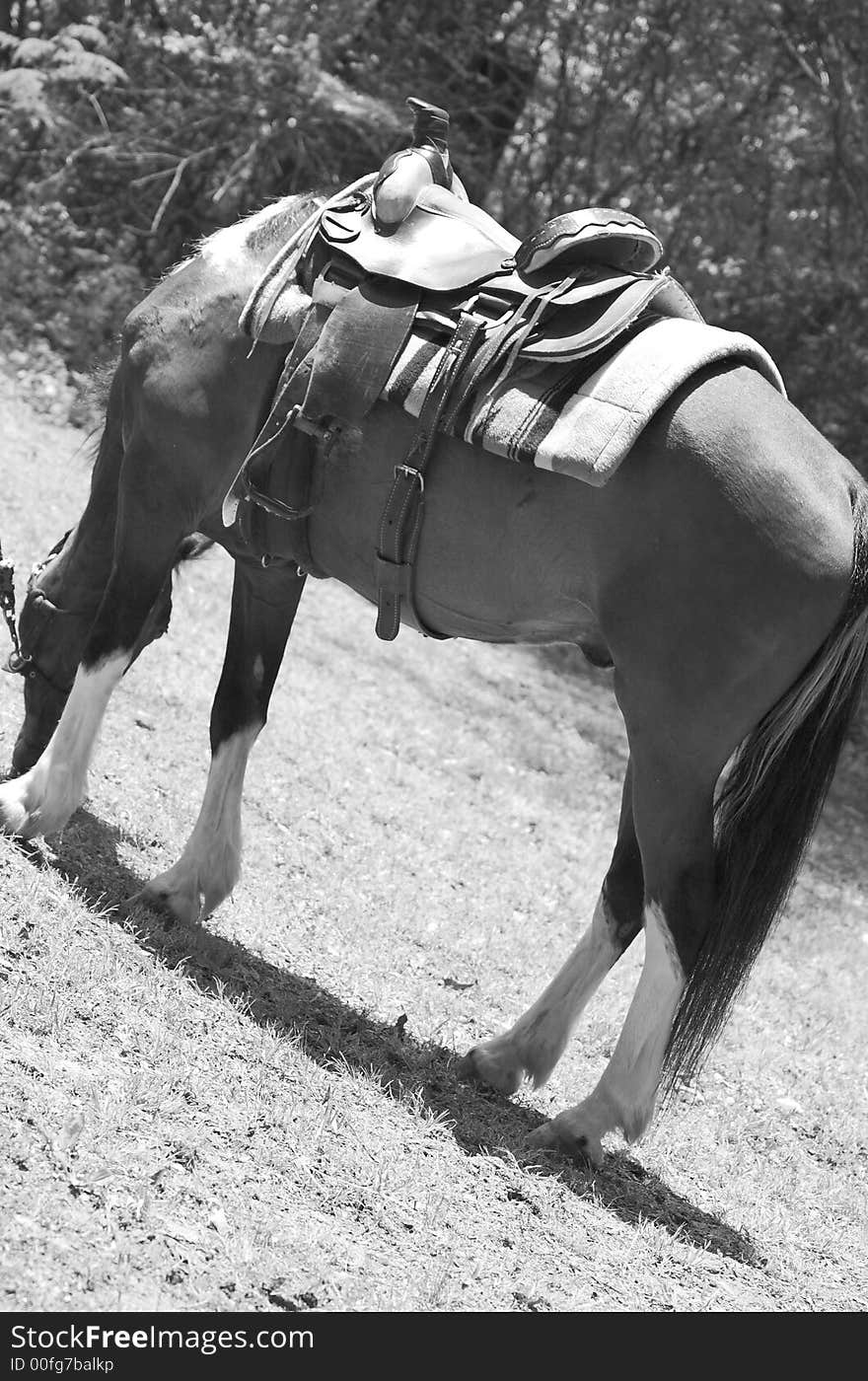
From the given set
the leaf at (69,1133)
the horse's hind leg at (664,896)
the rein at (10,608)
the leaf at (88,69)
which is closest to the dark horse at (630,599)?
the horse's hind leg at (664,896)

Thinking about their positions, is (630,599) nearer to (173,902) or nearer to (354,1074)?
(354,1074)

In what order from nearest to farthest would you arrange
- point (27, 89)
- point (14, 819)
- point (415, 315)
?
1. point (415, 315)
2. point (14, 819)
3. point (27, 89)

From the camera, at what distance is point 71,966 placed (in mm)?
3770

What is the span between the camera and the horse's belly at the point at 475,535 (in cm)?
368

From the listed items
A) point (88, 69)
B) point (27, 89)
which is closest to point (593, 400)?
point (88, 69)

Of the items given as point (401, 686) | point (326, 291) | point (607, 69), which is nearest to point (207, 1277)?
point (326, 291)

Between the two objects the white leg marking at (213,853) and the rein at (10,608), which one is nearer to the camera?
the white leg marking at (213,853)

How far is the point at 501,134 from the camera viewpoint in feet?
44.5

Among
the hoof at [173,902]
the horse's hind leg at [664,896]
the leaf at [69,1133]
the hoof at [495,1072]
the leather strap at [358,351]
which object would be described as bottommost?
the hoof at [173,902]

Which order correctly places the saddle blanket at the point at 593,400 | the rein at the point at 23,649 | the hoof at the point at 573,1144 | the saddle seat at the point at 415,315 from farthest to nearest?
1. the rein at the point at 23,649
2. the hoof at the point at 573,1144
3. the saddle seat at the point at 415,315
4. the saddle blanket at the point at 593,400

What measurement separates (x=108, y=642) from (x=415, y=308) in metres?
1.46

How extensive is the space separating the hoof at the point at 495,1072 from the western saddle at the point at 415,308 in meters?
1.33

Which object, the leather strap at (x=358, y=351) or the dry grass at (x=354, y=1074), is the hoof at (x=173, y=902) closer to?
the dry grass at (x=354, y=1074)

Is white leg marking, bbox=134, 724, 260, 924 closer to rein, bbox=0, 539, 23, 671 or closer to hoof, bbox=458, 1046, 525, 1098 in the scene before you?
rein, bbox=0, 539, 23, 671
